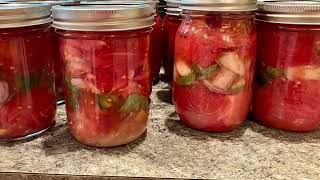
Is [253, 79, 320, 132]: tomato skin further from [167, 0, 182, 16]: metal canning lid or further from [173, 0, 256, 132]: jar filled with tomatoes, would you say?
[167, 0, 182, 16]: metal canning lid

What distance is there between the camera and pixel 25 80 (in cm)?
56

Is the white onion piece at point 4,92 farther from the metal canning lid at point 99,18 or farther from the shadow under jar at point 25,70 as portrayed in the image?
the metal canning lid at point 99,18

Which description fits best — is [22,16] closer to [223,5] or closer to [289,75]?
[223,5]

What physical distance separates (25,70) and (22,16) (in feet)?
0.28

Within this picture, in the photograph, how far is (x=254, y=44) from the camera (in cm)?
59

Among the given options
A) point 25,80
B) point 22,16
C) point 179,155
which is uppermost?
point 22,16

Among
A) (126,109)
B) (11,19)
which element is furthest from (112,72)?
(11,19)

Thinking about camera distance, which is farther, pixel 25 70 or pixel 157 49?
pixel 157 49

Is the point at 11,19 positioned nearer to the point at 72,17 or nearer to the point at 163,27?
the point at 72,17

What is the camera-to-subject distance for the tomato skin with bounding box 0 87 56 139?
1.84 feet

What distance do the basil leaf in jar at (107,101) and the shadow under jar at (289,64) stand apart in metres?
0.27

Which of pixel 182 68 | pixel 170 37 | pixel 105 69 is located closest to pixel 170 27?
pixel 170 37

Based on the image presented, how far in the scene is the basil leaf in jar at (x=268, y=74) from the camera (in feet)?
1.95

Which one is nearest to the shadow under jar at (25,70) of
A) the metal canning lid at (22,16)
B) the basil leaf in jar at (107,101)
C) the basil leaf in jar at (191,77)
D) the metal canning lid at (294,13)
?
the metal canning lid at (22,16)
